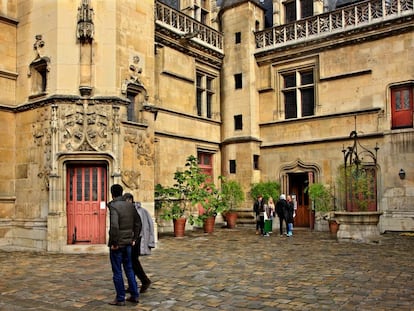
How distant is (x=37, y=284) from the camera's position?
776cm

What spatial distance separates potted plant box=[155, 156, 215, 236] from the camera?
608 inches

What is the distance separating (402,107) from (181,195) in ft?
27.7

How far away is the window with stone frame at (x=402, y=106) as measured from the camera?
655 inches

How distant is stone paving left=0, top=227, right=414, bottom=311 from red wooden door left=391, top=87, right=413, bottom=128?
5605 mm

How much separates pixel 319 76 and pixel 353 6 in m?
2.85

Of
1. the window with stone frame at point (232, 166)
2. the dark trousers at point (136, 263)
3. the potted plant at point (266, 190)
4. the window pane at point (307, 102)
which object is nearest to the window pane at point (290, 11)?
the window pane at point (307, 102)

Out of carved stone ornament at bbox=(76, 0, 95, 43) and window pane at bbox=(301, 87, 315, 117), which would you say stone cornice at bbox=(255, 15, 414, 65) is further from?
carved stone ornament at bbox=(76, 0, 95, 43)

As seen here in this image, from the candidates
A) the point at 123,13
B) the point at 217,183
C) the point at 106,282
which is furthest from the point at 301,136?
the point at 106,282

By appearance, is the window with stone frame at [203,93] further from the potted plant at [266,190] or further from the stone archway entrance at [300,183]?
the stone archway entrance at [300,183]

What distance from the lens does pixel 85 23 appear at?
40.7ft

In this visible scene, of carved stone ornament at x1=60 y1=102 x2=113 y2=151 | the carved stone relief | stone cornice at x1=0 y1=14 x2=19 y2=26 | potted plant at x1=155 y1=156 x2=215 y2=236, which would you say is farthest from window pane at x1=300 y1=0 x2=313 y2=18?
the carved stone relief

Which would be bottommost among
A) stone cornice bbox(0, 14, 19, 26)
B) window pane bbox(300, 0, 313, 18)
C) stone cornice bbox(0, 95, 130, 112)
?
stone cornice bbox(0, 95, 130, 112)

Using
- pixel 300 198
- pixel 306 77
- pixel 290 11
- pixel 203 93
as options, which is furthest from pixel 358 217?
pixel 290 11

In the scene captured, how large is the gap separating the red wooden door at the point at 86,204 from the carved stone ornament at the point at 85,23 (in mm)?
3461
